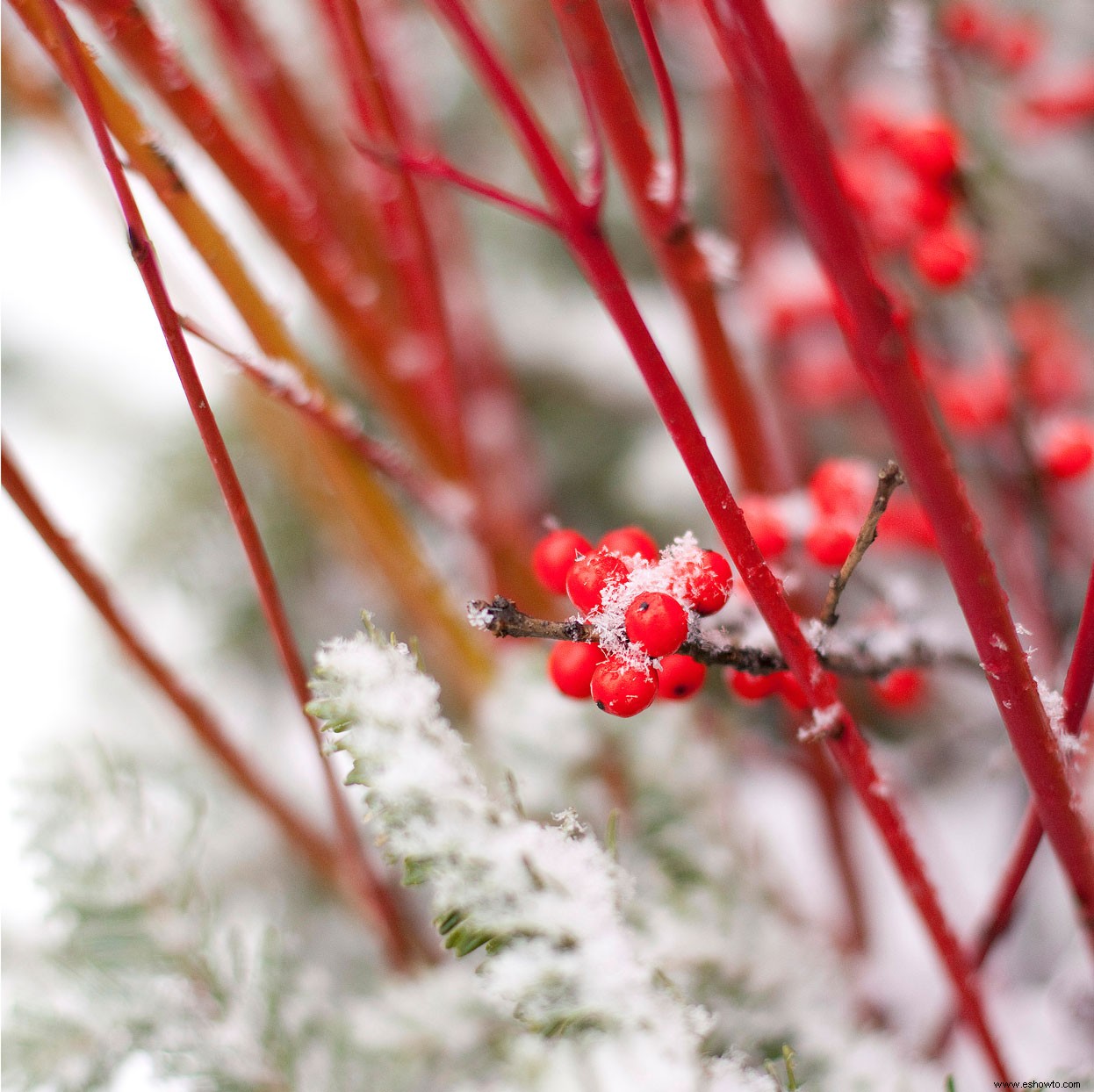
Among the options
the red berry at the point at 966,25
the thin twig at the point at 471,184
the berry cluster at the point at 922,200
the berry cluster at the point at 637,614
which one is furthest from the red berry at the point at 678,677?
the red berry at the point at 966,25

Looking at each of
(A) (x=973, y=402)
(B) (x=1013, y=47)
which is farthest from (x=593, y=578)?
(B) (x=1013, y=47)

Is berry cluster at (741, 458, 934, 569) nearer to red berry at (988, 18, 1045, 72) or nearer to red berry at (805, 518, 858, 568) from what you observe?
red berry at (805, 518, 858, 568)

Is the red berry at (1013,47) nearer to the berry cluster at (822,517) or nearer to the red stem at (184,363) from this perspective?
the berry cluster at (822,517)

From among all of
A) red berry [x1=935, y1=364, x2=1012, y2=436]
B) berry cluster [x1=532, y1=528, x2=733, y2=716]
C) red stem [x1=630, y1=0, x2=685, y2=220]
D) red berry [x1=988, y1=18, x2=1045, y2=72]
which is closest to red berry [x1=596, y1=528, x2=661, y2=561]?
berry cluster [x1=532, y1=528, x2=733, y2=716]

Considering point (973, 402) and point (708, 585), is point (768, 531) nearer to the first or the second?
point (708, 585)

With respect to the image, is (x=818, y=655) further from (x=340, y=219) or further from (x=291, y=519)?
(x=291, y=519)
